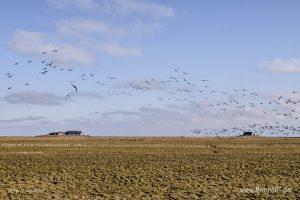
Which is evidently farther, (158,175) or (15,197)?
(158,175)

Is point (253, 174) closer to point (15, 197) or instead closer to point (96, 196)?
point (96, 196)

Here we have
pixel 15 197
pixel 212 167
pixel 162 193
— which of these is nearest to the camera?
pixel 15 197

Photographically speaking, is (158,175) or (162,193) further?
(158,175)

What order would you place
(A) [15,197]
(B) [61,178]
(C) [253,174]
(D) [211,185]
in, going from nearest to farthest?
1. (A) [15,197]
2. (D) [211,185]
3. (B) [61,178]
4. (C) [253,174]

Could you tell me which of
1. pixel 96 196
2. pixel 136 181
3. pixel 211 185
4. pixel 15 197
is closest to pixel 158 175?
pixel 136 181

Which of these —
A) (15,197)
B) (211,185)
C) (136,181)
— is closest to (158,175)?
(136,181)

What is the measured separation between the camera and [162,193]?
24141mm

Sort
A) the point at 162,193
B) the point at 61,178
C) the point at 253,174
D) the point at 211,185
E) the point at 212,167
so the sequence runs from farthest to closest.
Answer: the point at 212,167
the point at 253,174
the point at 61,178
the point at 211,185
the point at 162,193

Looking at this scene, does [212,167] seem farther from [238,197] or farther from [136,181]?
[238,197]

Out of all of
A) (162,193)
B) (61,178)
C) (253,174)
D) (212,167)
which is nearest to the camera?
(162,193)

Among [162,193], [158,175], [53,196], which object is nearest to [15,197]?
[53,196]

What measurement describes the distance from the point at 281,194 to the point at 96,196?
336 inches

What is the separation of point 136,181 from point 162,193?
414 centimetres

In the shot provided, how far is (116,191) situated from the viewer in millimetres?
24766
